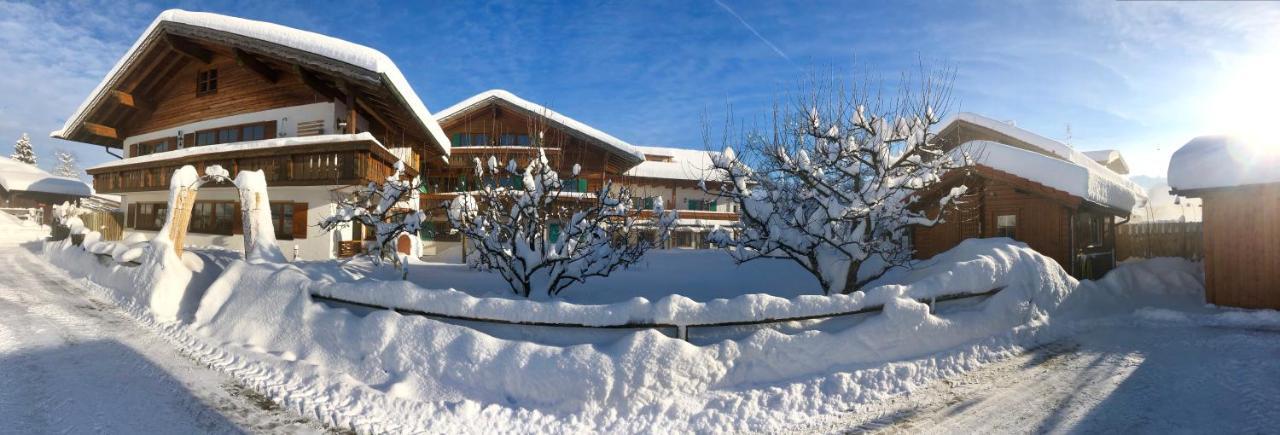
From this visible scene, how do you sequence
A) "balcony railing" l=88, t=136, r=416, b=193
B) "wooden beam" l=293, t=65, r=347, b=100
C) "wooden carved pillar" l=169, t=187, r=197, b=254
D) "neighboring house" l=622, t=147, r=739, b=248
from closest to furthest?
1. "wooden carved pillar" l=169, t=187, r=197, b=254
2. "balcony railing" l=88, t=136, r=416, b=193
3. "wooden beam" l=293, t=65, r=347, b=100
4. "neighboring house" l=622, t=147, r=739, b=248

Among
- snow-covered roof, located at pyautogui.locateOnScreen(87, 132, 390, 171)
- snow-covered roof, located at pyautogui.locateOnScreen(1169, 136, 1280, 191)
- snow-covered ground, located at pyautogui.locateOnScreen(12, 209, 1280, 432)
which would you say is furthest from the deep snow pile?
snow-covered roof, located at pyautogui.locateOnScreen(87, 132, 390, 171)

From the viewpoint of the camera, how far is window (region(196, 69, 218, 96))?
20414 millimetres

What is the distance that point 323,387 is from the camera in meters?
5.41

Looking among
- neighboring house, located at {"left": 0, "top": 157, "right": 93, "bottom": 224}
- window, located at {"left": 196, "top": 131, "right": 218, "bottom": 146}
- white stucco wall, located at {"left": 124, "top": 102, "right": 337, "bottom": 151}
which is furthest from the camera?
neighboring house, located at {"left": 0, "top": 157, "right": 93, "bottom": 224}

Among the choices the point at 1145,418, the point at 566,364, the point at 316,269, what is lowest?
the point at 1145,418

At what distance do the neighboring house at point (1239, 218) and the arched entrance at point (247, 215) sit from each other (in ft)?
64.5

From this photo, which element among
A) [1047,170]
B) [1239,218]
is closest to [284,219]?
[1047,170]

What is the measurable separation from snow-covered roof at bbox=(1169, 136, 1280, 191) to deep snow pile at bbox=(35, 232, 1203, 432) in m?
8.50

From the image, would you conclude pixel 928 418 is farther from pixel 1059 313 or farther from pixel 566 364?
pixel 1059 313

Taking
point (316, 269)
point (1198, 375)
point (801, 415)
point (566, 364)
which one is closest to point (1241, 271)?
point (1198, 375)

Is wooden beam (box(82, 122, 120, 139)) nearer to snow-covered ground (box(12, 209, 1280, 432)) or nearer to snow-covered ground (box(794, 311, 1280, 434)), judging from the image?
snow-covered ground (box(12, 209, 1280, 432))

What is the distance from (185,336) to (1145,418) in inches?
457

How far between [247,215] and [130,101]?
717 inches

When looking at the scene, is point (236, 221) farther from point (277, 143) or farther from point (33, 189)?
point (33, 189)
